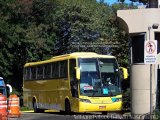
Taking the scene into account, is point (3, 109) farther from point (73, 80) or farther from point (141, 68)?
point (141, 68)

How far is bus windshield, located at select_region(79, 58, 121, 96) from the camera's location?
27.1 m

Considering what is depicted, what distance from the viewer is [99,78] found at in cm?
2720

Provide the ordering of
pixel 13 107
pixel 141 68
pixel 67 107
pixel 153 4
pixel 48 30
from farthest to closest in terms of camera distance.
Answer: pixel 48 30
pixel 13 107
pixel 67 107
pixel 153 4
pixel 141 68

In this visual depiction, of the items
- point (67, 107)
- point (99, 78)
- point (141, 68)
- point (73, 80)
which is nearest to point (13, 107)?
point (67, 107)

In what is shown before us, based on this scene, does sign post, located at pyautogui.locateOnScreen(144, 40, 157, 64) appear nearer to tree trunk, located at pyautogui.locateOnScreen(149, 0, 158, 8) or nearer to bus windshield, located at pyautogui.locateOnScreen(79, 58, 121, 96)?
tree trunk, located at pyautogui.locateOnScreen(149, 0, 158, 8)

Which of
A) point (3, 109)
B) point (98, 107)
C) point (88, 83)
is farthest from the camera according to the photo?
point (88, 83)

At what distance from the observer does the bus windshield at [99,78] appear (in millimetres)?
27062

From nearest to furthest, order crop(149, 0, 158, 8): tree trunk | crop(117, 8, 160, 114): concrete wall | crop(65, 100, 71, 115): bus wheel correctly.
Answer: crop(117, 8, 160, 114): concrete wall < crop(149, 0, 158, 8): tree trunk < crop(65, 100, 71, 115): bus wheel

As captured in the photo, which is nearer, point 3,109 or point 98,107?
point 3,109

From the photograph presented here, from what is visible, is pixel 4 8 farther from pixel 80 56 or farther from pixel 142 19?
pixel 142 19

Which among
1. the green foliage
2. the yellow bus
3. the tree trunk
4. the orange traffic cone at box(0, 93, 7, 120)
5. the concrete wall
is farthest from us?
the green foliage

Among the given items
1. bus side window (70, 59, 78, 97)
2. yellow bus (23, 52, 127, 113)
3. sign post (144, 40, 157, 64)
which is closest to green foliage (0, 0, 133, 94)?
yellow bus (23, 52, 127, 113)

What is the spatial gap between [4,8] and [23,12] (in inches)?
82.1

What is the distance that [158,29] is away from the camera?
21.6 metres
